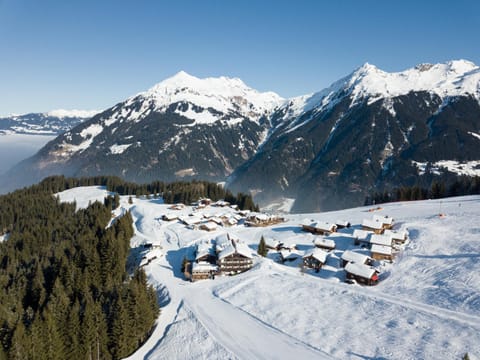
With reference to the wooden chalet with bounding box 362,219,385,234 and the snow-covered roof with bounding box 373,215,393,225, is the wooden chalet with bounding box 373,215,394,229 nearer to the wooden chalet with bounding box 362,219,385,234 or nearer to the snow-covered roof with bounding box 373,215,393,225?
the snow-covered roof with bounding box 373,215,393,225

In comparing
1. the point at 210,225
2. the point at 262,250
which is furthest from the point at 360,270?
the point at 210,225

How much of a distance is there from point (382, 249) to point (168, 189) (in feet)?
362

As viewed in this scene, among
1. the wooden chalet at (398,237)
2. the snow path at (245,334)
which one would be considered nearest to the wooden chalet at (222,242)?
the snow path at (245,334)

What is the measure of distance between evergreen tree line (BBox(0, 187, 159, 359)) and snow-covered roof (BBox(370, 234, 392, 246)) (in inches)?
1908

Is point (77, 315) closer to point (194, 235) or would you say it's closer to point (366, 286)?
point (366, 286)

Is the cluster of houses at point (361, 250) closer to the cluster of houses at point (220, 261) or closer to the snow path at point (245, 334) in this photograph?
the cluster of houses at point (220, 261)

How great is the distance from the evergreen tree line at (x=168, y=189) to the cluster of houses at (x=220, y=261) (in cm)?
6122

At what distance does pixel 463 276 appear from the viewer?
181 ft

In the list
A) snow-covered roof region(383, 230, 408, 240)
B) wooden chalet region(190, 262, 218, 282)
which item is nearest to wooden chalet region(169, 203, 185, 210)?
wooden chalet region(190, 262, 218, 282)

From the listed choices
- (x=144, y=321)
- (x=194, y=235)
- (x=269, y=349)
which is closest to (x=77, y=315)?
(x=144, y=321)

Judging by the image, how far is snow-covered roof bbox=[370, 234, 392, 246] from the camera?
Answer: 237 ft

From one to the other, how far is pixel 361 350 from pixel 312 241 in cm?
4705

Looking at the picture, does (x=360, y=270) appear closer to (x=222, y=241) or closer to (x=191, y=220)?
(x=222, y=241)

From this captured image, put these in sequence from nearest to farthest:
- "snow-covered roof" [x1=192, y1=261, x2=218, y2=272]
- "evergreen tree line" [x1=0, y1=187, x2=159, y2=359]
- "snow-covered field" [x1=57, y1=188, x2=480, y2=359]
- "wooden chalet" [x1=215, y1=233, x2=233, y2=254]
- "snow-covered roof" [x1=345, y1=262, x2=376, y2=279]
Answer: "evergreen tree line" [x1=0, y1=187, x2=159, y2=359], "snow-covered field" [x1=57, y1=188, x2=480, y2=359], "snow-covered roof" [x1=345, y1=262, x2=376, y2=279], "snow-covered roof" [x1=192, y1=261, x2=218, y2=272], "wooden chalet" [x1=215, y1=233, x2=233, y2=254]
